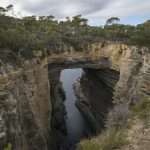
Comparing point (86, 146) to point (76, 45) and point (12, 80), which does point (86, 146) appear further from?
point (76, 45)

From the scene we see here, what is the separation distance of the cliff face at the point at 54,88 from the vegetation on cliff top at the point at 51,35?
1321mm

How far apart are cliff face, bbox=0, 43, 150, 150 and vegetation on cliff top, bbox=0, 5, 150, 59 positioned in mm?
1321

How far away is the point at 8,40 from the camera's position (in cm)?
3009

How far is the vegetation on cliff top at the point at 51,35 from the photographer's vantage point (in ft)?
102

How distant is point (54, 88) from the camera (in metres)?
43.9

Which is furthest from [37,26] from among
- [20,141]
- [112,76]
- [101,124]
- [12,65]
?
[20,141]

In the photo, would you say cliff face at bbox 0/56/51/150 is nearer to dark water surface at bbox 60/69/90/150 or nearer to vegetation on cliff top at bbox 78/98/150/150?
vegetation on cliff top at bbox 78/98/150/150

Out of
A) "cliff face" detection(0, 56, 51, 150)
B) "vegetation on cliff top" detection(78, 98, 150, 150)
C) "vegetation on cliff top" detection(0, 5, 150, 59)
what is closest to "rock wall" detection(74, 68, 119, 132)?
"vegetation on cliff top" detection(0, 5, 150, 59)

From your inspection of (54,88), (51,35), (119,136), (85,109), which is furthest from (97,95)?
(119,136)

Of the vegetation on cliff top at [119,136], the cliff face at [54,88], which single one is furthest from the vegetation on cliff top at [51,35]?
the vegetation on cliff top at [119,136]

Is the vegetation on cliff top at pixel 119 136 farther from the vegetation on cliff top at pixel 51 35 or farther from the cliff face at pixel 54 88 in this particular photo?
the vegetation on cliff top at pixel 51 35

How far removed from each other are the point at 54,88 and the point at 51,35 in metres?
8.56

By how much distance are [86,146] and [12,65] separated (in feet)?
41.7

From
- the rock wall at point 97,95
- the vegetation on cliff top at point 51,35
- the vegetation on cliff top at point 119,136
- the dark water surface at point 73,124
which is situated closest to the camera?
the vegetation on cliff top at point 119,136
